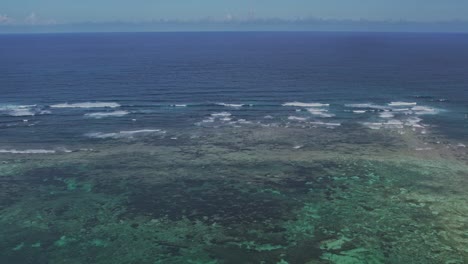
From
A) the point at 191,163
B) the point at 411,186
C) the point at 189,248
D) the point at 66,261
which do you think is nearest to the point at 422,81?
the point at 411,186

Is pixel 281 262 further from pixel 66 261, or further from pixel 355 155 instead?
pixel 355 155

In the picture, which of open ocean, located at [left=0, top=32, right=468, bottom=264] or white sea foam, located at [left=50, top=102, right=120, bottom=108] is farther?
white sea foam, located at [left=50, top=102, right=120, bottom=108]

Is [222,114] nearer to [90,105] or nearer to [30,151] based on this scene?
[90,105]

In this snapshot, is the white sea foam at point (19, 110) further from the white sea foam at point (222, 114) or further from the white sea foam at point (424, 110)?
the white sea foam at point (424, 110)

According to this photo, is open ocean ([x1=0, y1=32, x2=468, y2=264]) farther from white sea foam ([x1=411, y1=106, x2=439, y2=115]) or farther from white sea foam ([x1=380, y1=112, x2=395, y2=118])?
Answer: white sea foam ([x1=380, y1=112, x2=395, y2=118])

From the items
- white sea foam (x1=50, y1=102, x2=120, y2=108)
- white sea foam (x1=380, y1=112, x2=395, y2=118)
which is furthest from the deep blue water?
white sea foam (x1=380, y1=112, x2=395, y2=118)

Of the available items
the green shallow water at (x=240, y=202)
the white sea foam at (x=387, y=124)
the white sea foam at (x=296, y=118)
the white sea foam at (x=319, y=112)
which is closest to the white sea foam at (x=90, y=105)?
the green shallow water at (x=240, y=202)
